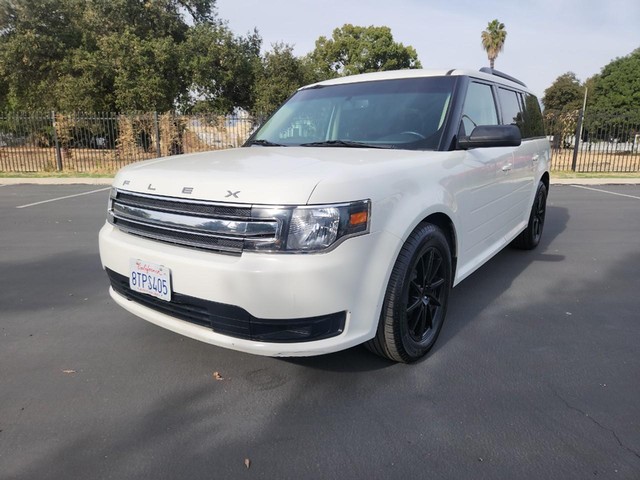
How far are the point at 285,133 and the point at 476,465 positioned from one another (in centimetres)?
273

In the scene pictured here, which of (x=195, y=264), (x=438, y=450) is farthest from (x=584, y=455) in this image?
(x=195, y=264)

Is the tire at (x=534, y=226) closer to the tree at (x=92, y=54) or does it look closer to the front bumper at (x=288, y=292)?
the front bumper at (x=288, y=292)

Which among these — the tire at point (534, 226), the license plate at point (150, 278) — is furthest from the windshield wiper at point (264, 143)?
the tire at point (534, 226)

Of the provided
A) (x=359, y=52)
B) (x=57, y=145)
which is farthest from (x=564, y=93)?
(x=57, y=145)

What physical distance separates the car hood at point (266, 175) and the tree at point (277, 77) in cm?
2125

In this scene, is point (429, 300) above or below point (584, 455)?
above

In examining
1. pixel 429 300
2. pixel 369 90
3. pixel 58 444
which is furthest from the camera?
pixel 369 90

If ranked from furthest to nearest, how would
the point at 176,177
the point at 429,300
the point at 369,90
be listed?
the point at 369,90 < the point at 429,300 < the point at 176,177

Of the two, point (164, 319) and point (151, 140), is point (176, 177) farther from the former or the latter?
point (151, 140)

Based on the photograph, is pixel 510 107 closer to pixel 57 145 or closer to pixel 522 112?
pixel 522 112

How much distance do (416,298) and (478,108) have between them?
5.66 feet

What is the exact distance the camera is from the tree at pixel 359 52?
44406 mm

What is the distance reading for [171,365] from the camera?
9.43ft

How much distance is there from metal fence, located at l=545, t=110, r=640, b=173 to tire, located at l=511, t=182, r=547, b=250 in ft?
39.5
